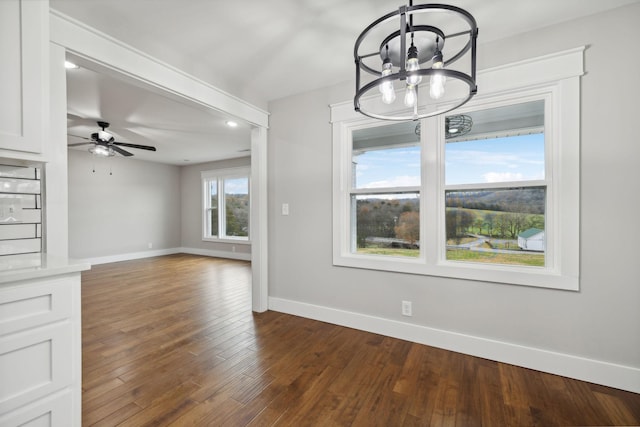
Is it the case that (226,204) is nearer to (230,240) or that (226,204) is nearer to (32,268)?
(230,240)

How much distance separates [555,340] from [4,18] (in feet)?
12.4

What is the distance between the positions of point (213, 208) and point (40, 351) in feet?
21.5

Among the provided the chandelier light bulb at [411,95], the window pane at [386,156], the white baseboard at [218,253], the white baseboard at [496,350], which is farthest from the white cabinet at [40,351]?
the white baseboard at [218,253]

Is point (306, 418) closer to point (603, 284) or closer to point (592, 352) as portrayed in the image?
point (592, 352)

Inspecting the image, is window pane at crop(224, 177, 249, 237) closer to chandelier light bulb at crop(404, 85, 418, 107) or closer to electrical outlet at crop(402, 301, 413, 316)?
electrical outlet at crop(402, 301, 413, 316)

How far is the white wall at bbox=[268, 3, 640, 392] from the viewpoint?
185 cm

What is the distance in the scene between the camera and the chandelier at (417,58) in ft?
3.59

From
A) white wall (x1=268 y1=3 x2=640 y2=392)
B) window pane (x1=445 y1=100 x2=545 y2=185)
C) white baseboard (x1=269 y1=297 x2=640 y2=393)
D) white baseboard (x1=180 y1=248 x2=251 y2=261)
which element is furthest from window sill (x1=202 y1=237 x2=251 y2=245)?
window pane (x1=445 y1=100 x2=545 y2=185)

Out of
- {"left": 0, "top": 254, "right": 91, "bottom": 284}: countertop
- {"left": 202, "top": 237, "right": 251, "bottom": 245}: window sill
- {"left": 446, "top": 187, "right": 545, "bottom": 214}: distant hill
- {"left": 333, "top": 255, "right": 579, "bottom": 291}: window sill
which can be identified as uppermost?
{"left": 446, "top": 187, "right": 545, "bottom": 214}: distant hill

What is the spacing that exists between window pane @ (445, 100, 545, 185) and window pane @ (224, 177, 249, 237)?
546 centimetres

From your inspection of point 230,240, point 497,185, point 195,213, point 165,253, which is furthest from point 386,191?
point 165,253

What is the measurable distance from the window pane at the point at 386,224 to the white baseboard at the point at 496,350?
70cm

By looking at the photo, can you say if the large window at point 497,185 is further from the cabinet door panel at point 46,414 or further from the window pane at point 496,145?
the cabinet door panel at point 46,414

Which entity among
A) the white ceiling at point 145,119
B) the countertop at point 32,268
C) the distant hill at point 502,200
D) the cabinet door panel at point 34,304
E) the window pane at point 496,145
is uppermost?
the white ceiling at point 145,119
